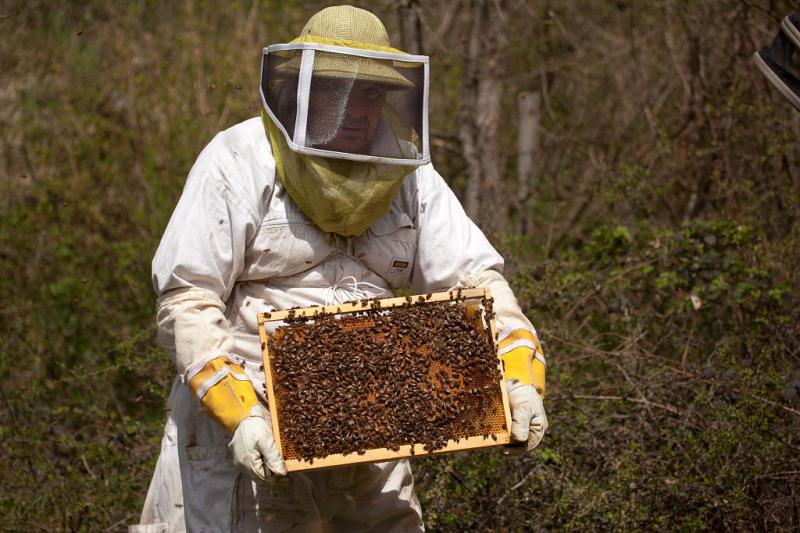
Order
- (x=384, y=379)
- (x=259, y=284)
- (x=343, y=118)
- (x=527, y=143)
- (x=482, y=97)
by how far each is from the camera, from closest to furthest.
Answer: (x=384, y=379), (x=343, y=118), (x=259, y=284), (x=482, y=97), (x=527, y=143)

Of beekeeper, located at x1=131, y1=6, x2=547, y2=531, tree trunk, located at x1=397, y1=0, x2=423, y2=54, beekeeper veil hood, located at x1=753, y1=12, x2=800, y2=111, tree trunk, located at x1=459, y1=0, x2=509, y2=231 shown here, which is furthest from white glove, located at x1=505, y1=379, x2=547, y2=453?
tree trunk, located at x1=397, y1=0, x2=423, y2=54

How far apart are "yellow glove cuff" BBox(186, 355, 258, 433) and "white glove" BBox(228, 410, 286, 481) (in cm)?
4

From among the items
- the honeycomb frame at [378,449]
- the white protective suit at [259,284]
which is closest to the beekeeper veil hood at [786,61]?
the white protective suit at [259,284]

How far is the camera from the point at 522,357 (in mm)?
3135

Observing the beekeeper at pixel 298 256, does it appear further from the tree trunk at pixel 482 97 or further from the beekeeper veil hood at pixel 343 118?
the tree trunk at pixel 482 97

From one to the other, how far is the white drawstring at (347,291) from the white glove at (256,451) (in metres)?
0.60

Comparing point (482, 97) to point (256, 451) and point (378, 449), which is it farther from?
point (256, 451)

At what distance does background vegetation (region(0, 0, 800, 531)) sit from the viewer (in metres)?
4.38

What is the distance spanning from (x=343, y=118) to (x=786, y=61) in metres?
1.67

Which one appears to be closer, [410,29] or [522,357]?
[522,357]

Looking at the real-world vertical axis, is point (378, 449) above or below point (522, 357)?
below

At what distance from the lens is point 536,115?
25.6 ft

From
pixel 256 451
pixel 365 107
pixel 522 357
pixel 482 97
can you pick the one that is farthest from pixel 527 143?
pixel 256 451

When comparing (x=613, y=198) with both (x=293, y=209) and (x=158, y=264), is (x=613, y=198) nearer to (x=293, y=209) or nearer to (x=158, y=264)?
(x=293, y=209)
